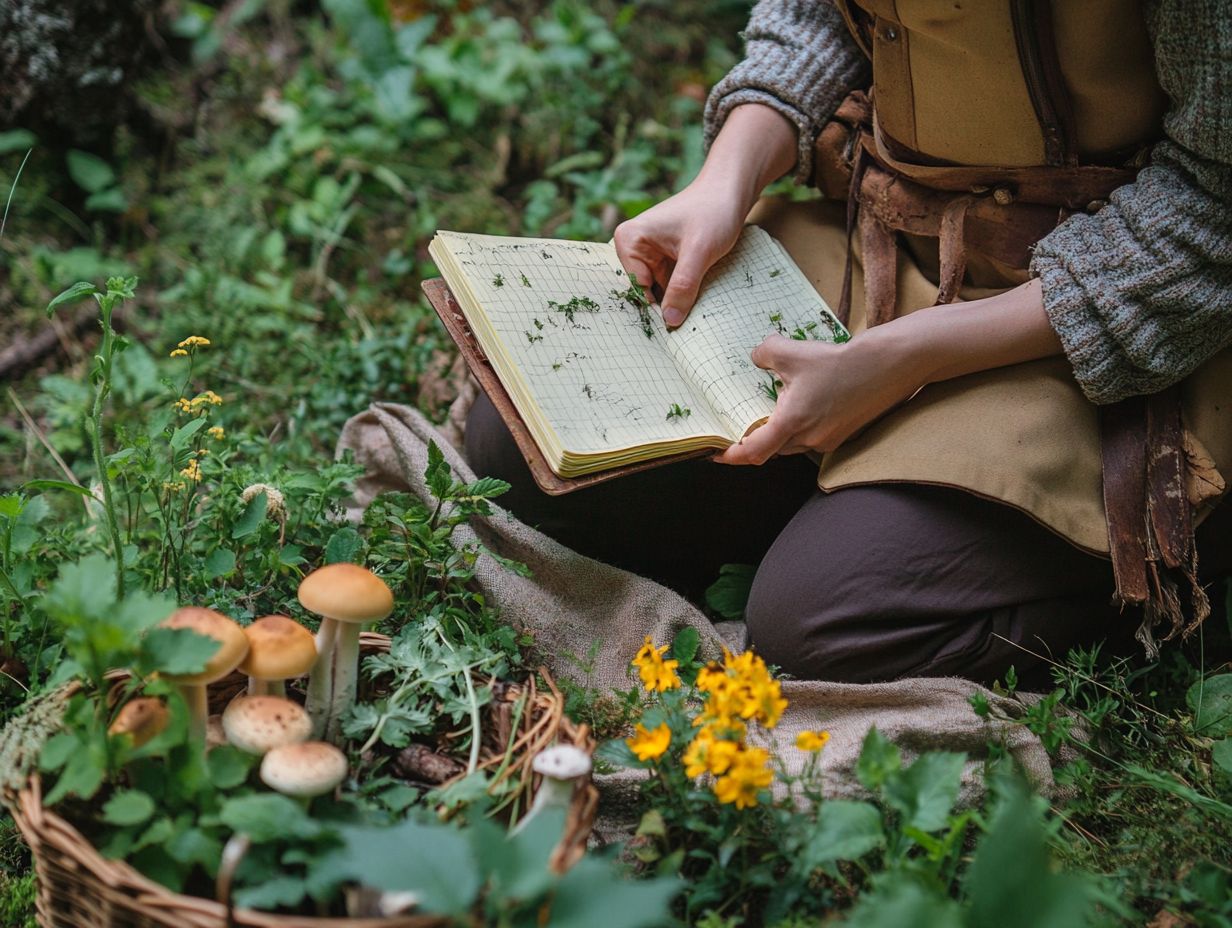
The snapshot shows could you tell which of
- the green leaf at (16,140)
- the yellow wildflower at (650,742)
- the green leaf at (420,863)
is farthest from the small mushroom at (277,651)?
the green leaf at (16,140)

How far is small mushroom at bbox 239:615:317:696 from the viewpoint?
1167 millimetres

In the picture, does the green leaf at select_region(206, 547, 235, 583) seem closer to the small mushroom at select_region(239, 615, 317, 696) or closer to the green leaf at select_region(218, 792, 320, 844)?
the small mushroom at select_region(239, 615, 317, 696)

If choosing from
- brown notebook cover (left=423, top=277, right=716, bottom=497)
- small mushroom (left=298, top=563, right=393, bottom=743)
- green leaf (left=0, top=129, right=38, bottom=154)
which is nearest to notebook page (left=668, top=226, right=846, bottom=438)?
brown notebook cover (left=423, top=277, right=716, bottom=497)

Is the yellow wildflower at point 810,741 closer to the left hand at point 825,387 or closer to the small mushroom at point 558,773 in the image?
the small mushroom at point 558,773

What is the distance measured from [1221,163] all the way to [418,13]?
2841 millimetres

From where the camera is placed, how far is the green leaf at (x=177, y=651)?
1071mm

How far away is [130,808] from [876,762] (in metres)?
0.81

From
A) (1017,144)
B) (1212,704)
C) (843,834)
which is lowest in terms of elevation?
(1212,704)

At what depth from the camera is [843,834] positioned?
1.16 m

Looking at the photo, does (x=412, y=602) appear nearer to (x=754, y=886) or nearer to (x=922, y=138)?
(x=754, y=886)

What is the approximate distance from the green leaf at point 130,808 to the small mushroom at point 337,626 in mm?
253

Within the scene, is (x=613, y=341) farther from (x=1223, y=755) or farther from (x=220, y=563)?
(x=1223, y=755)

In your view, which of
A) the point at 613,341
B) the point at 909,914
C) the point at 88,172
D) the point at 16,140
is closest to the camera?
the point at 909,914

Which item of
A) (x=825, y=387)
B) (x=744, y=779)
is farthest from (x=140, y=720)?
(x=825, y=387)
